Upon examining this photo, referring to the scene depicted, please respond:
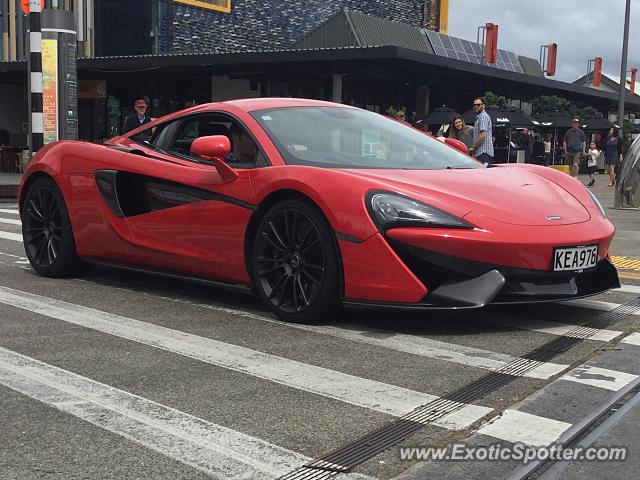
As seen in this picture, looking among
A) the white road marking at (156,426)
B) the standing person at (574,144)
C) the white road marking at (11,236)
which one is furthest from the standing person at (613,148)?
the white road marking at (156,426)

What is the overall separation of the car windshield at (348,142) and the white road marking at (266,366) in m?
1.25

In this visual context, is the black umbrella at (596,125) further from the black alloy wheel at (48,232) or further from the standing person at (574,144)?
the black alloy wheel at (48,232)

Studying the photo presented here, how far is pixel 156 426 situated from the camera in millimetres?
2980

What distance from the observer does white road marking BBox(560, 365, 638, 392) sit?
3555 mm

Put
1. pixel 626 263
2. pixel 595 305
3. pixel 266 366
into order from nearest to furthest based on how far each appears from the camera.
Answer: pixel 266 366 → pixel 595 305 → pixel 626 263

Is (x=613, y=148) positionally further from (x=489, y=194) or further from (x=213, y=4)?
(x=489, y=194)

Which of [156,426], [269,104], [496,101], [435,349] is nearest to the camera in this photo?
[156,426]

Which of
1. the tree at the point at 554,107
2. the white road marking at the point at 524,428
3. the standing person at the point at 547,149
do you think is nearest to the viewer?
the white road marking at the point at 524,428

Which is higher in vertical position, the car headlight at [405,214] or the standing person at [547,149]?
the car headlight at [405,214]

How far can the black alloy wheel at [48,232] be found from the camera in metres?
6.16

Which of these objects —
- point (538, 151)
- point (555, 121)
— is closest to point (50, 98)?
point (538, 151)

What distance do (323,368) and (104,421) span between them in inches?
43.2

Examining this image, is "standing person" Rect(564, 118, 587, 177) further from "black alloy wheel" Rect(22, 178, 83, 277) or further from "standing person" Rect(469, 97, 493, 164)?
"black alloy wheel" Rect(22, 178, 83, 277)

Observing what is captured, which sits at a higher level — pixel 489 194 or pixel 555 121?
pixel 555 121
